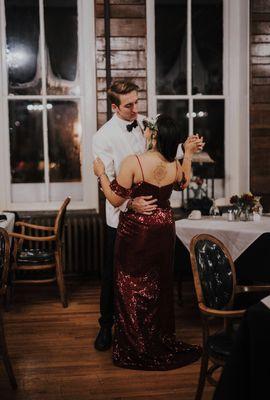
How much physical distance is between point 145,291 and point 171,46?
10.8 feet

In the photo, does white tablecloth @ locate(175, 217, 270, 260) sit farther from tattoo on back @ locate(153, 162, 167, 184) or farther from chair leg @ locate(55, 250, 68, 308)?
chair leg @ locate(55, 250, 68, 308)

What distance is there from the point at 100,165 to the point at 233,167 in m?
2.97

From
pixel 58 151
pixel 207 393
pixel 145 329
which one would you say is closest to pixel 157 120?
pixel 145 329

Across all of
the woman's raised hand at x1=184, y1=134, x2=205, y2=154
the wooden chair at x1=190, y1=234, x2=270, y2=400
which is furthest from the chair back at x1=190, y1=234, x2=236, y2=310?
the woman's raised hand at x1=184, y1=134, x2=205, y2=154

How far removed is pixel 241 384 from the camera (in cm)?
227

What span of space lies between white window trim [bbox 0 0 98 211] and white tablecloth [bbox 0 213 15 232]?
810 mm

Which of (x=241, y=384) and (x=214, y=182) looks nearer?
(x=241, y=384)

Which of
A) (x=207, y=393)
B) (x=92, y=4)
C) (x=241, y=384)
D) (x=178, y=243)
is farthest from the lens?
(x=92, y=4)

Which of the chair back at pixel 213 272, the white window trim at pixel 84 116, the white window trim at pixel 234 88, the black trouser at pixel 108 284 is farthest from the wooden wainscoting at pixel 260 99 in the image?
the chair back at pixel 213 272

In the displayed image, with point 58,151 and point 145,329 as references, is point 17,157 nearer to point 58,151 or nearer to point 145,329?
point 58,151

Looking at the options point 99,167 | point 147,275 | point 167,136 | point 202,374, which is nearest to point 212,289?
point 202,374

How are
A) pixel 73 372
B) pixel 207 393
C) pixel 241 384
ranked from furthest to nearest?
pixel 73 372 < pixel 207 393 < pixel 241 384

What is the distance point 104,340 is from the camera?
4082 millimetres

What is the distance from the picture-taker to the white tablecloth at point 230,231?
4219 millimetres
